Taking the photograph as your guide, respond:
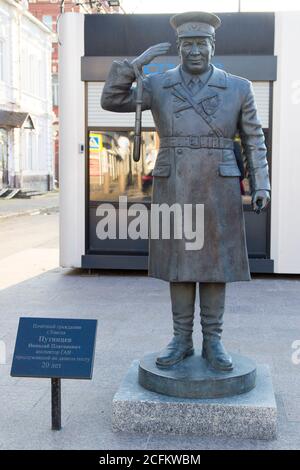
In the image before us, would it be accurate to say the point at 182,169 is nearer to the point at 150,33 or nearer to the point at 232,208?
the point at 232,208

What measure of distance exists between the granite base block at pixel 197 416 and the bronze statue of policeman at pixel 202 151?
31 cm

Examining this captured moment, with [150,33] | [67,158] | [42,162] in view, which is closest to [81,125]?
[67,158]

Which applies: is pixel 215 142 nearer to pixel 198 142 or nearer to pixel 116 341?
pixel 198 142

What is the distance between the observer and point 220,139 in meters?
4.24

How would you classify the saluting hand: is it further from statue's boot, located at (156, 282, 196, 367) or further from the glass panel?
the glass panel

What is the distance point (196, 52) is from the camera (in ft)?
13.6

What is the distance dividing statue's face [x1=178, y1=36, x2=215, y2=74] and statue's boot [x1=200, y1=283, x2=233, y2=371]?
4.69 feet

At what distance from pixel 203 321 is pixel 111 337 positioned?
2225 millimetres

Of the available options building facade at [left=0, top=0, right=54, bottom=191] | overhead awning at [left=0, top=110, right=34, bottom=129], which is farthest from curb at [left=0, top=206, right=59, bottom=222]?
building facade at [left=0, top=0, right=54, bottom=191]

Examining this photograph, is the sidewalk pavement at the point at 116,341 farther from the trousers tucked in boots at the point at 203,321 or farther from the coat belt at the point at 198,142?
the coat belt at the point at 198,142

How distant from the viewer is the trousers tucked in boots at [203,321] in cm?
441

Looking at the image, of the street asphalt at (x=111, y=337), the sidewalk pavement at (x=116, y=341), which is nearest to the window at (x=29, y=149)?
the street asphalt at (x=111, y=337)

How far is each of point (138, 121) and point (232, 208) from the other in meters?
0.84

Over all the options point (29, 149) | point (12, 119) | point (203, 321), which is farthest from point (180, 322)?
point (29, 149)
